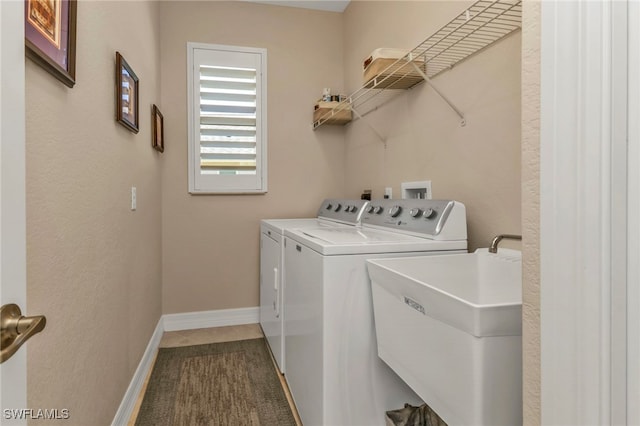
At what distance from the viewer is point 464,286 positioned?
1202mm

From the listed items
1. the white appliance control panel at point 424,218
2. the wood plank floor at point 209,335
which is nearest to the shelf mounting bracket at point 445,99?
the white appliance control panel at point 424,218

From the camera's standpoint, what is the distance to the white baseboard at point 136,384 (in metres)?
1.54

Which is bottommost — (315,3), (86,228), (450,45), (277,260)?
(277,260)

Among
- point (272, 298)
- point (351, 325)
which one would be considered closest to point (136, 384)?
point (272, 298)

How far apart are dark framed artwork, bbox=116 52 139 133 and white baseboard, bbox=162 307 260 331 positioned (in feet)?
5.20

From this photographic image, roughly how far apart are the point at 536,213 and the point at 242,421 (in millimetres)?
1596

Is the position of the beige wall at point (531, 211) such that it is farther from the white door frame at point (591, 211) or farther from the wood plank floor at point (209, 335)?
the wood plank floor at point (209, 335)

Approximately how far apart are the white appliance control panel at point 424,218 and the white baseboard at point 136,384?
140cm

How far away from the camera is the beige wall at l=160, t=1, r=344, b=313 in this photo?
276 cm

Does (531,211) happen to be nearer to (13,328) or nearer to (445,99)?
(13,328)

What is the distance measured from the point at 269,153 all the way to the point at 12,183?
246 cm

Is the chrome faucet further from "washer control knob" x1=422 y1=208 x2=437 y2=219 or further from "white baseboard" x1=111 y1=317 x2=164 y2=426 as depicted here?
"white baseboard" x1=111 y1=317 x2=164 y2=426

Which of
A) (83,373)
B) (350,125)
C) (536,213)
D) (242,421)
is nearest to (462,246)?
(536,213)

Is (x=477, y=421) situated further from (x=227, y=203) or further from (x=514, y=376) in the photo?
(x=227, y=203)
